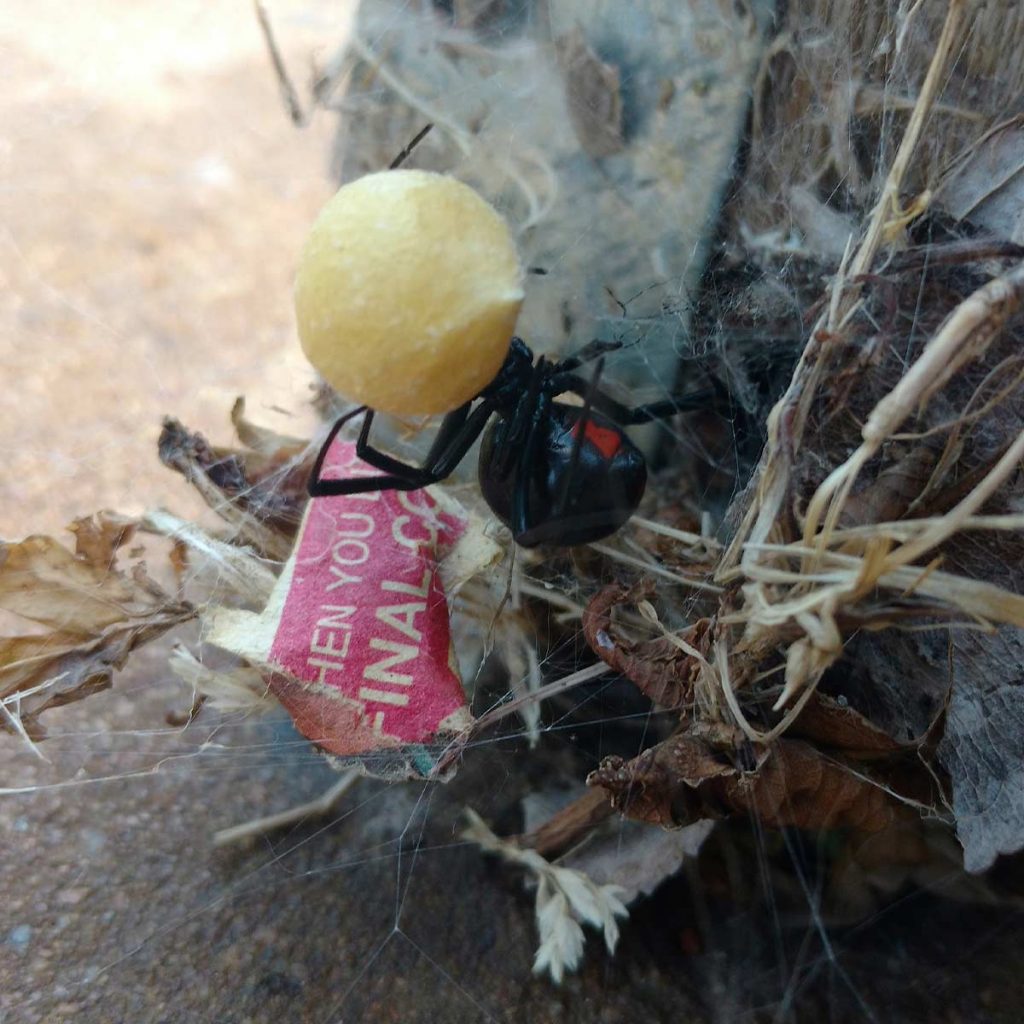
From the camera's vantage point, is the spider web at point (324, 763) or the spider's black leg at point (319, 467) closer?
the spider web at point (324, 763)

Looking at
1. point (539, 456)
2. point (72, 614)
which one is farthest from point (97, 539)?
point (539, 456)

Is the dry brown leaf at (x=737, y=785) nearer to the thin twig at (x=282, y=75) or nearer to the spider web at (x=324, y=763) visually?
the spider web at (x=324, y=763)

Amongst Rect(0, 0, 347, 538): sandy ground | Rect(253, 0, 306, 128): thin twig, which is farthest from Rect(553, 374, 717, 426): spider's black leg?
Rect(253, 0, 306, 128): thin twig

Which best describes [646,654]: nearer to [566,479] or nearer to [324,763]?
[566,479]

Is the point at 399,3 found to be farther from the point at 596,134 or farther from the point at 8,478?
the point at 8,478

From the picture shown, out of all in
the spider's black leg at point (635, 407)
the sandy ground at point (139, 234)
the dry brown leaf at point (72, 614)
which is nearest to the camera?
the dry brown leaf at point (72, 614)

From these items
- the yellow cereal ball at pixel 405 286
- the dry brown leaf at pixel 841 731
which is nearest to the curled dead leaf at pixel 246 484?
the yellow cereal ball at pixel 405 286

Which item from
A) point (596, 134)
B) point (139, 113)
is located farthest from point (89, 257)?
point (596, 134)
